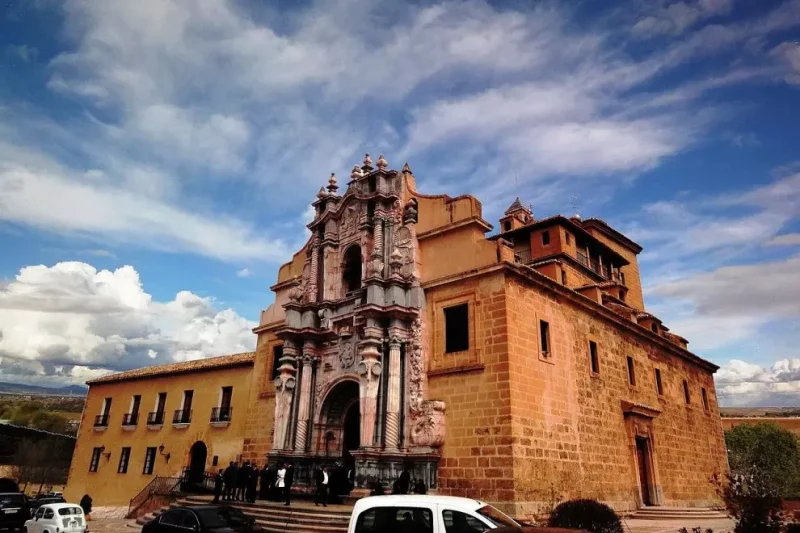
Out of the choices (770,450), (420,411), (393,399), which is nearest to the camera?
(420,411)

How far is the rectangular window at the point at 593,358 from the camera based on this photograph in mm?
18070

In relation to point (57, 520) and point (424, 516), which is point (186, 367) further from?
point (424, 516)

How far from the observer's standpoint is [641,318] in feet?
77.6

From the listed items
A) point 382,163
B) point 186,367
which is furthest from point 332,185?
point 186,367

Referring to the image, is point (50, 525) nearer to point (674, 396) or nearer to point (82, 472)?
point (82, 472)

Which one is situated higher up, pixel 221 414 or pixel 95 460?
pixel 221 414

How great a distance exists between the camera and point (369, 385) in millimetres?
16328

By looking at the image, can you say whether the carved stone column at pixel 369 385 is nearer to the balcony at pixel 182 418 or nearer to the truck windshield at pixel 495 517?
the truck windshield at pixel 495 517

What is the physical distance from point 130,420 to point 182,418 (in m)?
4.53

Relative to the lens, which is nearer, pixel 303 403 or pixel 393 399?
pixel 393 399

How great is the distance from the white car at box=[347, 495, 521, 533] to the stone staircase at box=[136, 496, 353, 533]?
564 cm

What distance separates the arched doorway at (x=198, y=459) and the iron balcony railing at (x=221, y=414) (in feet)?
4.53

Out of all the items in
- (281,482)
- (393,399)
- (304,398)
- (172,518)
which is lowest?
(172,518)

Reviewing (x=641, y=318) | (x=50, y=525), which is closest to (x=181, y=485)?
(x=50, y=525)
